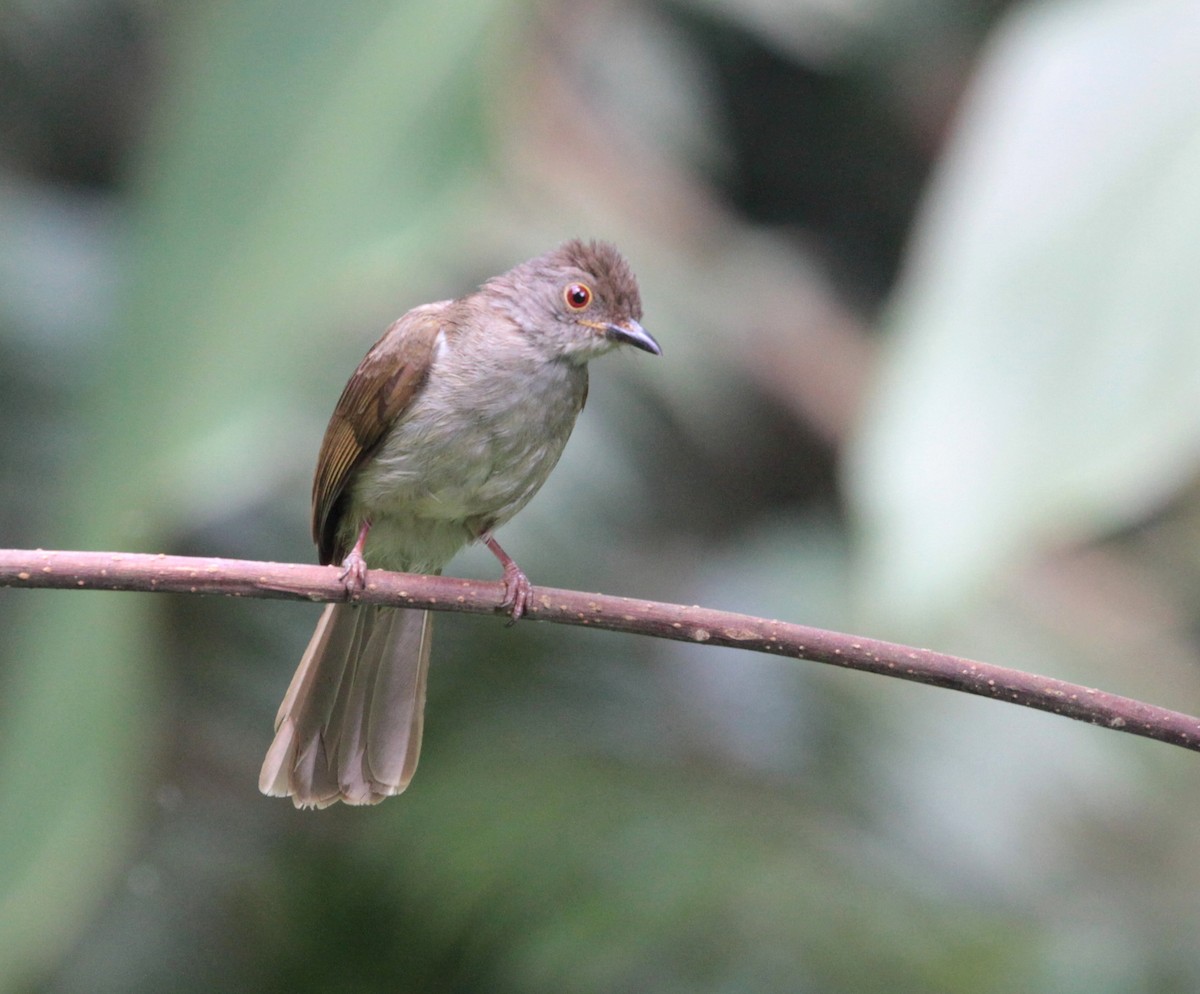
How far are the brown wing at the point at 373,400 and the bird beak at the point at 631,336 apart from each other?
1.40 ft

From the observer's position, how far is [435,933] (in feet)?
14.8

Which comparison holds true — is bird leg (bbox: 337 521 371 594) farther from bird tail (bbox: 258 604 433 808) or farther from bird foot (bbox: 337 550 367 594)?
bird tail (bbox: 258 604 433 808)

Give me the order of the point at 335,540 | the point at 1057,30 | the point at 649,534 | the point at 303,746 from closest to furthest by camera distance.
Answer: the point at 1057,30, the point at 303,746, the point at 335,540, the point at 649,534

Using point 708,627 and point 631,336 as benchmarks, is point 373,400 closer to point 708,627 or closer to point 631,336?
point 631,336

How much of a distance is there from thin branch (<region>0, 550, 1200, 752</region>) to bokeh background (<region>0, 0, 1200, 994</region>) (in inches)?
7.2

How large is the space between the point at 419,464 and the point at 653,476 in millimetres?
3291

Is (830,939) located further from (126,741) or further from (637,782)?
(126,741)

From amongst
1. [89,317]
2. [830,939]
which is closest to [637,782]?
[830,939]

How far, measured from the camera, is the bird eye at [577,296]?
369 cm

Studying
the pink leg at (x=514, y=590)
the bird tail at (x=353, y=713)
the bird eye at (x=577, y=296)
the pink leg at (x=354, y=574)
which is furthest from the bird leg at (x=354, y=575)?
the bird eye at (x=577, y=296)

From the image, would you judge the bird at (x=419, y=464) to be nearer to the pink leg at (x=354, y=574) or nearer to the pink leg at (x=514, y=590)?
the pink leg at (x=514, y=590)

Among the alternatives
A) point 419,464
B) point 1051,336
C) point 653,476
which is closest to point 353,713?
point 419,464

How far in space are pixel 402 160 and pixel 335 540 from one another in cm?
175

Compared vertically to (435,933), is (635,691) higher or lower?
higher
